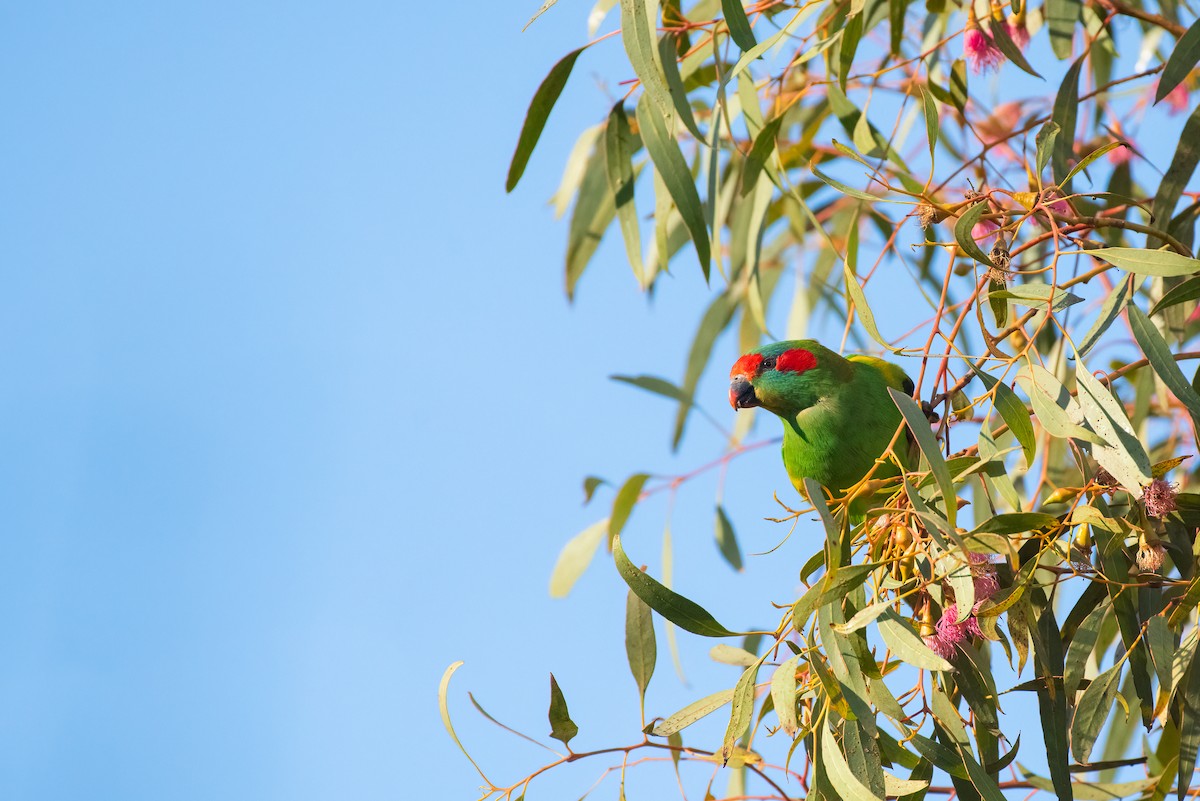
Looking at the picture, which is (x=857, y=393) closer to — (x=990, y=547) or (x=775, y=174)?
(x=775, y=174)

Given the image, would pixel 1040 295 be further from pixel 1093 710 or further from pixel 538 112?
pixel 538 112

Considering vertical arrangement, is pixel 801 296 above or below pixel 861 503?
above

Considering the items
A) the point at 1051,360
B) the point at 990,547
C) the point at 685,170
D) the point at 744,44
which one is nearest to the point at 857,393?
the point at 1051,360

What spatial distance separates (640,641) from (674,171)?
3.02ft

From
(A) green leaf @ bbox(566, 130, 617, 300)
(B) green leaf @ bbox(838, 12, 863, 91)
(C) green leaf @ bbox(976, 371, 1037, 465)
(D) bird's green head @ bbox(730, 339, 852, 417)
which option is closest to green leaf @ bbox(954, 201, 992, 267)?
(C) green leaf @ bbox(976, 371, 1037, 465)

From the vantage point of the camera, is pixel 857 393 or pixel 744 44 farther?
pixel 857 393

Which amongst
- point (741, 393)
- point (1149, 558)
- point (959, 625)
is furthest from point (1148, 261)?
point (741, 393)

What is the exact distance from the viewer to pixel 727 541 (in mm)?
3311

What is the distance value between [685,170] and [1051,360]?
104cm

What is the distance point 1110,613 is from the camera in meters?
2.15

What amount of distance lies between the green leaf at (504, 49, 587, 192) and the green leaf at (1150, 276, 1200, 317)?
112 centimetres

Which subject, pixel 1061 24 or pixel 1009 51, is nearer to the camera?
pixel 1009 51

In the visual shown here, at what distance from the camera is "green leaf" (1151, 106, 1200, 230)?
209 centimetres

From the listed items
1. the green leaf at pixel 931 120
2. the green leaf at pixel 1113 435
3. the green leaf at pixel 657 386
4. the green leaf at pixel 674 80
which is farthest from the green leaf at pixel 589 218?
the green leaf at pixel 1113 435
